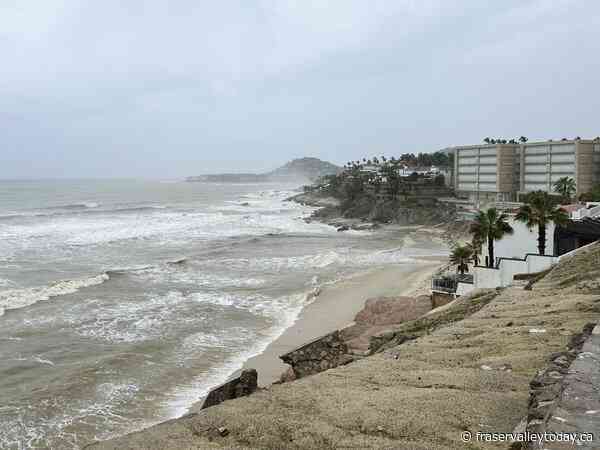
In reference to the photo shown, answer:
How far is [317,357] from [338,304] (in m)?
12.5

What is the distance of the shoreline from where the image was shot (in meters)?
17.8

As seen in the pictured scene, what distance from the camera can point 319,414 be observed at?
8.16 m

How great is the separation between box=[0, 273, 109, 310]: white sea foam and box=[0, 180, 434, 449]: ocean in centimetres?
8

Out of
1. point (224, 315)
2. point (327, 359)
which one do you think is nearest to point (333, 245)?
point (224, 315)

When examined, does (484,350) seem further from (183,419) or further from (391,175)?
(391,175)

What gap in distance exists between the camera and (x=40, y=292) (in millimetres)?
27547

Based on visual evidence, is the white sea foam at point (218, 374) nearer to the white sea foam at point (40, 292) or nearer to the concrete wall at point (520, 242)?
the concrete wall at point (520, 242)

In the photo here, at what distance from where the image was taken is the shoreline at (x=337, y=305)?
17.8 metres

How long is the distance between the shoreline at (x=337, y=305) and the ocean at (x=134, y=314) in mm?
534

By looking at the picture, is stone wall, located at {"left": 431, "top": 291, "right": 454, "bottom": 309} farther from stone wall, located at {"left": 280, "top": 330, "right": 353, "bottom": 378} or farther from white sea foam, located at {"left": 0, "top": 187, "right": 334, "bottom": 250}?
white sea foam, located at {"left": 0, "top": 187, "right": 334, "bottom": 250}

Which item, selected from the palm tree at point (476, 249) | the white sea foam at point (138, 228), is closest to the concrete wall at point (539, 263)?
the palm tree at point (476, 249)

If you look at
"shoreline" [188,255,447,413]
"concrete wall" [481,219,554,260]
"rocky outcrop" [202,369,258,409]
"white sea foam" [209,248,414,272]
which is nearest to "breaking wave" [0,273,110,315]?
"white sea foam" [209,248,414,272]

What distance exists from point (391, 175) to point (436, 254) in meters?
46.8

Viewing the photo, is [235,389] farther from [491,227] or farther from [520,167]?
[520,167]
